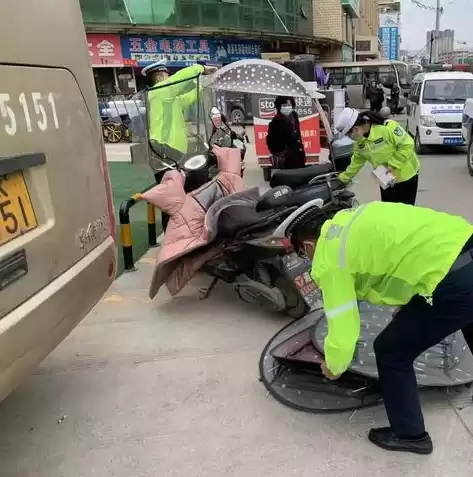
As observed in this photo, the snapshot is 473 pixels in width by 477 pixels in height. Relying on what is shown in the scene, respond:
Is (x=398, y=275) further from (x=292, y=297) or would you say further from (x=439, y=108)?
(x=439, y=108)

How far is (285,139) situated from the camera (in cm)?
802

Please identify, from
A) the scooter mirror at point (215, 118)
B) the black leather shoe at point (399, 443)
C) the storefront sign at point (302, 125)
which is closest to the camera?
the black leather shoe at point (399, 443)

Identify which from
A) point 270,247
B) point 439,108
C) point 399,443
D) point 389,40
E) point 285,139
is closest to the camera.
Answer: point 399,443

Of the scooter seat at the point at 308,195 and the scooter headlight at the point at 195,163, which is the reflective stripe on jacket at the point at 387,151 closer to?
the scooter seat at the point at 308,195

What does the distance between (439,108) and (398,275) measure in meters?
11.0

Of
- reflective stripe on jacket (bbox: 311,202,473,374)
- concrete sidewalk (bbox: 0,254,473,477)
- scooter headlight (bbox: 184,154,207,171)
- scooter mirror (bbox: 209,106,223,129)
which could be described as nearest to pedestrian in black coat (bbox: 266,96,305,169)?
scooter mirror (bbox: 209,106,223,129)

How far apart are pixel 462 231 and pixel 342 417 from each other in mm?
1192

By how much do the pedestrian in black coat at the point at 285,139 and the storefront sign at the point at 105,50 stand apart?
17.8 meters

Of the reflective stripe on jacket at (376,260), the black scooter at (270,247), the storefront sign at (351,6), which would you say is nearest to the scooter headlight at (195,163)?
the black scooter at (270,247)

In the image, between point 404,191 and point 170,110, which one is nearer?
point 404,191

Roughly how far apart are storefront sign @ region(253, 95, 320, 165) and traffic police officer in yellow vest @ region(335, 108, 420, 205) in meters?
4.65

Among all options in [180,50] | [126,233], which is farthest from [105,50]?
[126,233]

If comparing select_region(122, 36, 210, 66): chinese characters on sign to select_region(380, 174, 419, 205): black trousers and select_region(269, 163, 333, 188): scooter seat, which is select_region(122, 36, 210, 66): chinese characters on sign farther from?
select_region(380, 174, 419, 205): black trousers

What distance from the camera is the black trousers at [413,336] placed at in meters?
2.26
